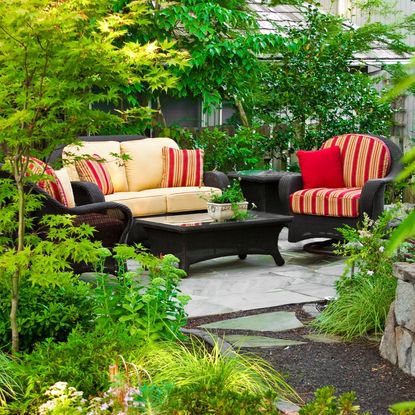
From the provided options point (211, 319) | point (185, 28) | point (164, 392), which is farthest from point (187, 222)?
point (164, 392)

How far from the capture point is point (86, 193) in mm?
8219

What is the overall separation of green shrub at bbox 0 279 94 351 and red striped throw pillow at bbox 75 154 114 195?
4102 mm

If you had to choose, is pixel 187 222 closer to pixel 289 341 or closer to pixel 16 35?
pixel 289 341

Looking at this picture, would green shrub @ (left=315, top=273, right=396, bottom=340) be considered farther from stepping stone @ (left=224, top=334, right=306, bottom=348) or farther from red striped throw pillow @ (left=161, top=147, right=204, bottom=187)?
red striped throw pillow @ (left=161, top=147, right=204, bottom=187)

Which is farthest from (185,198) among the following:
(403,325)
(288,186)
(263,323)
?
(403,325)

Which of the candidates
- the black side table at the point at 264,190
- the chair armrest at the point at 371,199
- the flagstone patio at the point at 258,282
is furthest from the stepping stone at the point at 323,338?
the black side table at the point at 264,190

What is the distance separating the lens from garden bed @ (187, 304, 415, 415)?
432 cm

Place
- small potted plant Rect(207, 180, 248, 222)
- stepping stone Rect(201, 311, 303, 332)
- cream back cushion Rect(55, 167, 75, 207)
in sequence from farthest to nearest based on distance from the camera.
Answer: small potted plant Rect(207, 180, 248, 222)
cream back cushion Rect(55, 167, 75, 207)
stepping stone Rect(201, 311, 303, 332)

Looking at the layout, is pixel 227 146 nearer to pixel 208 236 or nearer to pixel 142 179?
pixel 142 179

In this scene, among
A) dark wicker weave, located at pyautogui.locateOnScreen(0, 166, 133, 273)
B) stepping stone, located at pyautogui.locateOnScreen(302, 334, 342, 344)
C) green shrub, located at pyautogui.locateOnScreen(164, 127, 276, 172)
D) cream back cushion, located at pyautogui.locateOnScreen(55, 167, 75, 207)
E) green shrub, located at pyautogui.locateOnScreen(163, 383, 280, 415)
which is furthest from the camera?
green shrub, located at pyautogui.locateOnScreen(164, 127, 276, 172)

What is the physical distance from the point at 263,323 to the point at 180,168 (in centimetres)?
413

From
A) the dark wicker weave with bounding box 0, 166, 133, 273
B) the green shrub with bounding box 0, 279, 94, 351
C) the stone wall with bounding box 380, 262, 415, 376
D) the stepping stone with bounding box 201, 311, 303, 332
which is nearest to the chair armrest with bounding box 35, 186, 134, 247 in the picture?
the dark wicker weave with bounding box 0, 166, 133, 273

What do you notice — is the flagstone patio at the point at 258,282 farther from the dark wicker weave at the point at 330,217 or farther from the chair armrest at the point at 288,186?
the chair armrest at the point at 288,186

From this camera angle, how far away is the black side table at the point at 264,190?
10008 millimetres
